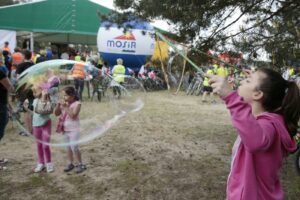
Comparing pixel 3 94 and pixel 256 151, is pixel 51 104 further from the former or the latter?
pixel 256 151

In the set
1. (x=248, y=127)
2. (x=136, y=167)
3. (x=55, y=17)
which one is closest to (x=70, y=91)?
(x=136, y=167)

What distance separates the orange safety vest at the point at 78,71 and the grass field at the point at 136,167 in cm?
48

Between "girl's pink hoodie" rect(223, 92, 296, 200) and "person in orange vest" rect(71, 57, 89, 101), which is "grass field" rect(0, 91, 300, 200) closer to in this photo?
"person in orange vest" rect(71, 57, 89, 101)

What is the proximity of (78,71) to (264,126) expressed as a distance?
3.44m

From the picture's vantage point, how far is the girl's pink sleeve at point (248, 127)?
184cm

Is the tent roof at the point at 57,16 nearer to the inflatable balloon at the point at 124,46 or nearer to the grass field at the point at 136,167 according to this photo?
the inflatable balloon at the point at 124,46

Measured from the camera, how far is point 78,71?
496cm

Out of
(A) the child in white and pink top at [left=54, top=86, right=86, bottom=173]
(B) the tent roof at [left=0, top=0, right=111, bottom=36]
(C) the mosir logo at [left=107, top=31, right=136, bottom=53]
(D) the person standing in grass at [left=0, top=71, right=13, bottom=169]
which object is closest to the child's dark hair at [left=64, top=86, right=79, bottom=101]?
(A) the child in white and pink top at [left=54, top=86, right=86, bottom=173]

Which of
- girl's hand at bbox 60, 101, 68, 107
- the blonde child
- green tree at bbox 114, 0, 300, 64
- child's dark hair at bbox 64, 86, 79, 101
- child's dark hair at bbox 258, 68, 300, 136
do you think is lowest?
the blonde child

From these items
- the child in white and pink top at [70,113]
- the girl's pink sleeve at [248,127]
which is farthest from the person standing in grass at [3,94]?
the girl's pink sleeve at [248,127]

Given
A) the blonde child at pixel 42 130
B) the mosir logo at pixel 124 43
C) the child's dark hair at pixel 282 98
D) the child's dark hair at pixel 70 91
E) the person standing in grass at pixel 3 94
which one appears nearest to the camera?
the child's dark hair at pixel 282 98

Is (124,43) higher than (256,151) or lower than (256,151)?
higher

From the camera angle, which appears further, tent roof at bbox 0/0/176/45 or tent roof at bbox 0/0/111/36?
tent roof at bbox 0/0/111/36

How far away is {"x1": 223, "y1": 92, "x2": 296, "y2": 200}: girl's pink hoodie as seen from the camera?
1.86 metres
